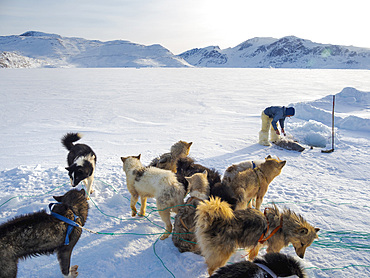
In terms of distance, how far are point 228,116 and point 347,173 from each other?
8.46 meters

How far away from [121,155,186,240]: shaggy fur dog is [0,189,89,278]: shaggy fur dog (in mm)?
1248

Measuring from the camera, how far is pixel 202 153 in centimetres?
848

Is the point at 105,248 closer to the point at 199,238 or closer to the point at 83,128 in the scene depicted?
the point at 199,238

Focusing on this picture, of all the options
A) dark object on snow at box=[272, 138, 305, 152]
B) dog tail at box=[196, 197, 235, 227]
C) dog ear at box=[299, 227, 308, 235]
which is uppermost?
dog tail at box=[196, 197, 235, 227]

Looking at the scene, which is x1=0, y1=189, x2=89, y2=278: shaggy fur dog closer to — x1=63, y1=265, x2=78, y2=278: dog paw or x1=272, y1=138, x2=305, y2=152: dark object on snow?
x1=63, y1=265, x2=78, y2=278: dog paw

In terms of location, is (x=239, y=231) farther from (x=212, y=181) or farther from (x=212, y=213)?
(x=212, y=181)

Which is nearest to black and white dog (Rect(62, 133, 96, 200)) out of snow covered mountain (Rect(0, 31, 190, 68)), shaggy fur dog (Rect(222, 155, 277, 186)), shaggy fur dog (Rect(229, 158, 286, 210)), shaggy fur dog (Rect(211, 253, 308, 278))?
shaggy fur dog (Rect(222, 155, 277, 186))

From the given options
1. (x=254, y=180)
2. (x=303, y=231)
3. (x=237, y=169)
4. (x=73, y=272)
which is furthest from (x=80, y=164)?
(x=303, y=231)

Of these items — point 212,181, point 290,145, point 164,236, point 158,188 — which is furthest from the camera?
point 290,145

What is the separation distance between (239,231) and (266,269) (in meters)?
0.80

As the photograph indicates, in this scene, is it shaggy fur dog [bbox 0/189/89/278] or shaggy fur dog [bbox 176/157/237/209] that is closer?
shaggy fur dog [bbox 0/189/89/278]

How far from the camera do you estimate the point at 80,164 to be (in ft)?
16.5

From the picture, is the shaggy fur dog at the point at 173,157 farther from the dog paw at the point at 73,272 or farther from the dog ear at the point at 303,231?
the dog ear at the point at 303,231

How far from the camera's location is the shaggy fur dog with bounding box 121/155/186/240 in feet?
13.4
